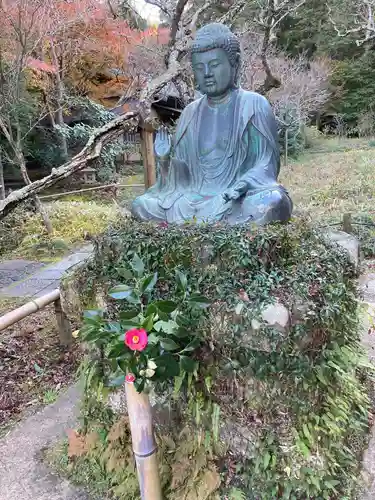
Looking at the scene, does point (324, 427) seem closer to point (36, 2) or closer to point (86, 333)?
point (86, 333)

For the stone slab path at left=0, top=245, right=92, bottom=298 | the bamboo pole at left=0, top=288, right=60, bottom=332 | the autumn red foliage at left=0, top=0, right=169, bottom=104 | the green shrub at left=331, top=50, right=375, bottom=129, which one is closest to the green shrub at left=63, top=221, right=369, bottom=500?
the bamboo pole at left=0, top=288, right=60, bottom=332

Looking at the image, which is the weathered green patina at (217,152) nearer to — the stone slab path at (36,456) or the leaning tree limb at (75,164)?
the stone slab path at (36,456)

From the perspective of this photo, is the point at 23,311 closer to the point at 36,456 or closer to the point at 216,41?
the point at 36,456

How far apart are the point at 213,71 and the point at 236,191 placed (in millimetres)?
812

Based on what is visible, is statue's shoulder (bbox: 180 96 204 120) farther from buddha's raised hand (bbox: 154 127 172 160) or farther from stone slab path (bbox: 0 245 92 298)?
stone slab path (bbox: 0 245 92 298)

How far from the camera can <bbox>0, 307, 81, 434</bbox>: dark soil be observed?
288 cm

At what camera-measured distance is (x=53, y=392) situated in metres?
2.97

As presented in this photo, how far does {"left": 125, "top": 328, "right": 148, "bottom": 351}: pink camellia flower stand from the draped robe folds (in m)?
1.07

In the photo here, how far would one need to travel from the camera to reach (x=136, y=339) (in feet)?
4.87

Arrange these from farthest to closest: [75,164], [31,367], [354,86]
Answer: [354,86]
[75,164]
[31,367]

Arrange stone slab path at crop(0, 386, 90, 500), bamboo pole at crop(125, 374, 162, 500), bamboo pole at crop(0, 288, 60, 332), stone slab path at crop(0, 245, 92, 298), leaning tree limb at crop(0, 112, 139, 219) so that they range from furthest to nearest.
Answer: stone slab path at crop(0, 245, 92, 298) < leaning tree limb at crop(0, 112, 139, 219) < bamboo pole at crop(0, 288, 60, 332) < stone slab path at crop(0, 386, 90, 500) < bamboo pole at crop(125, 374, 162, 500)

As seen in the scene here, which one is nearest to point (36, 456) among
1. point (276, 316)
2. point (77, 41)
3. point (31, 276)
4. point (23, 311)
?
point (23, 311)

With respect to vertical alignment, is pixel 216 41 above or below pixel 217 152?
above

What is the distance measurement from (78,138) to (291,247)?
9.51 metres
